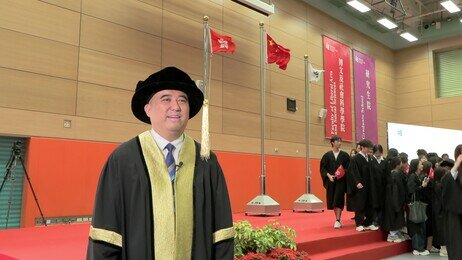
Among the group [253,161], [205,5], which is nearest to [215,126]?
[253,161]

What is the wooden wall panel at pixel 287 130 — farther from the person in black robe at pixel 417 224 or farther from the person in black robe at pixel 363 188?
the person in black robe at pixel 417 224

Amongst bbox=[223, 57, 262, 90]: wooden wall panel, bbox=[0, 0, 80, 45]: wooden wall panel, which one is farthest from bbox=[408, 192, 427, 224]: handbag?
bbox=[0, 0, 80, 45]: wooden wall panel

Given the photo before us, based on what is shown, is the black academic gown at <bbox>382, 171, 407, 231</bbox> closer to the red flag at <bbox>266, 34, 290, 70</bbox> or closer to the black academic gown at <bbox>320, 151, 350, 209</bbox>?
the black academic gown at <bbox>320, 151, 350, 209</bbox>

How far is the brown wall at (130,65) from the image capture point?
18.0 ft

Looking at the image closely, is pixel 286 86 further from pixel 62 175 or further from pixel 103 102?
pixel 62 175

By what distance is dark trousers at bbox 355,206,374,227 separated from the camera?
223 inches

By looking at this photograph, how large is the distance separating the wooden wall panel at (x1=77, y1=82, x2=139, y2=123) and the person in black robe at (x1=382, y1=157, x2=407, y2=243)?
4122 millimetres

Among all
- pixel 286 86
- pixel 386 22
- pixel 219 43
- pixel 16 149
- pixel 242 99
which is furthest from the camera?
pixel 386 22

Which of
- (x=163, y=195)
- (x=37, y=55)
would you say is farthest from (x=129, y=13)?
(x=163, y=195)

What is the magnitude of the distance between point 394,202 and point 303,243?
216cm

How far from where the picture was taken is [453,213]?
12.1ft

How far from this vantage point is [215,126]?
7863 mm

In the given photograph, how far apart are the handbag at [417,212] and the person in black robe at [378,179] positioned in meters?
0.39

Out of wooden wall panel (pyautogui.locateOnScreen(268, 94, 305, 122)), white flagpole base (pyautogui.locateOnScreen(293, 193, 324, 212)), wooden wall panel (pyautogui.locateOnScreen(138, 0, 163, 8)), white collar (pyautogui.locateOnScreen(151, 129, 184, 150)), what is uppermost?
wooden wall panel (pyautogui.locateOnScreen(138, 0, 163, 8))
